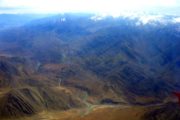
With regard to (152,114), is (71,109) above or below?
below

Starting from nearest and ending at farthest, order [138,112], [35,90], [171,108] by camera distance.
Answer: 1. [171,108]
2. [138,112]
3. [35,90]

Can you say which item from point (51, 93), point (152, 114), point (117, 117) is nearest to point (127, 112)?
point (117, 117)

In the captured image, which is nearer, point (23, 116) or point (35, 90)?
point (23, 116)

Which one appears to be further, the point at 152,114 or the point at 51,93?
the point at 51,93

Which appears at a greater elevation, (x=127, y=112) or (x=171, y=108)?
(x=171, y=108)

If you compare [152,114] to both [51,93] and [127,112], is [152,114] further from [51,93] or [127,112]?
[51,93]

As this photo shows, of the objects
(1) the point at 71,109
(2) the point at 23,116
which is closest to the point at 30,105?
(2) the point at 23,116

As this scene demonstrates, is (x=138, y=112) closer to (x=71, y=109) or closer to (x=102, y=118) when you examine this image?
(x=102, y=118)

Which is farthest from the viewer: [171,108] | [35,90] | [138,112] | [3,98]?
[35,90]
